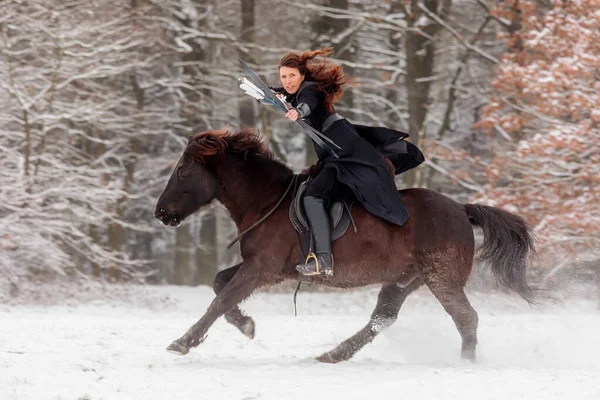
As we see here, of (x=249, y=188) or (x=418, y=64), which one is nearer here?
(x=249, y=188)

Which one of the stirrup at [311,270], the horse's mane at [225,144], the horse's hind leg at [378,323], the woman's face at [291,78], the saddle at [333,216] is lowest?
the horse's hind leg at [378,323]

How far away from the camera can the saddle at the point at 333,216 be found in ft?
24.6

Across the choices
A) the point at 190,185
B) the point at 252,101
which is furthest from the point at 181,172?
the point at 252,101

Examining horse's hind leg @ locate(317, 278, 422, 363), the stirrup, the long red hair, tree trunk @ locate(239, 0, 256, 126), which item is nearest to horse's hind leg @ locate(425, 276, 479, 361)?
horse's hind leg @ locate(317, 278, 422, 363)

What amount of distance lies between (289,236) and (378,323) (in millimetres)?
1380

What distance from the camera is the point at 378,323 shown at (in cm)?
809

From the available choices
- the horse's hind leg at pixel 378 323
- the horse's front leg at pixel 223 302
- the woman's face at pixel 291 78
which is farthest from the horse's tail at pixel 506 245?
the horse's front leg at pixel 223 302

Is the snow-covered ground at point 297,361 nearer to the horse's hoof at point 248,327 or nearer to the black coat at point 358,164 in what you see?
the horse's hoof at point 248,327

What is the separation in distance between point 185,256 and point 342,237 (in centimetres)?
1803

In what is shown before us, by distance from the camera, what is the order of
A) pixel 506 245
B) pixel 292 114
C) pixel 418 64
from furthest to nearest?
→ 1. pixel 418 64
2. pixel 506 245
3. pixel 292 114

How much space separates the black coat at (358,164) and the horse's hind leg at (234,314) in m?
1.34

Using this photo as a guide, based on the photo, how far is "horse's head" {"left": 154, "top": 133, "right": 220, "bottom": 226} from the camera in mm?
7602

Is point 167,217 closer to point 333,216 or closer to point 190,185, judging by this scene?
point 190,185

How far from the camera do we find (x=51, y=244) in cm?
1758
